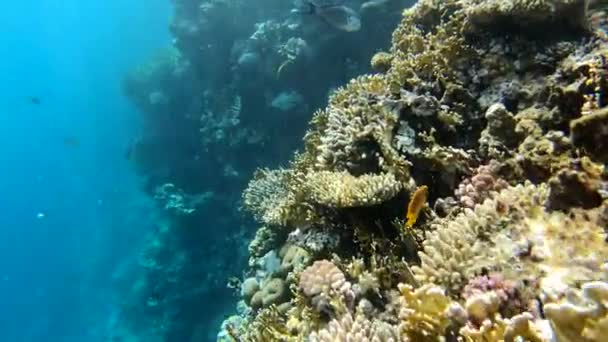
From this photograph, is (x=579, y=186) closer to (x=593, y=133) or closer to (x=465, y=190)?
(x=593, y=133)

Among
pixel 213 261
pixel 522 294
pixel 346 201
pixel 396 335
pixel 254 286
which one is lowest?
pixel 522 294

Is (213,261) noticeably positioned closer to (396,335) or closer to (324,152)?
(324,152)

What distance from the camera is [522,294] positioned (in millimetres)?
2094

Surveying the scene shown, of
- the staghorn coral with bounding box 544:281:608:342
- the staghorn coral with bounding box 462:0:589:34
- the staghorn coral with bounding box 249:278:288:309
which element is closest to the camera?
the staghorn coral with bounding box 544:281:608:342

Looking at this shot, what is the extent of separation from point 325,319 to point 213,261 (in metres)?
11.5

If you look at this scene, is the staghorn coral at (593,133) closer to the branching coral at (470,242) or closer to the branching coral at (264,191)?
the branching coral at (470,242)

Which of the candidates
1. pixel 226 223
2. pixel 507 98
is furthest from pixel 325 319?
pixel 226 223

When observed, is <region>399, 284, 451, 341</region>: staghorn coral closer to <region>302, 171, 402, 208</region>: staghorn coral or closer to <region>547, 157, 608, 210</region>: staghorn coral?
<region>547, 157, 608, 210</region>: staghorn coral

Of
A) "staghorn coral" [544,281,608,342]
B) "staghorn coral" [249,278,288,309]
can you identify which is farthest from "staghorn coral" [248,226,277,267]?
"staghorn coral" [544,281,608,342]

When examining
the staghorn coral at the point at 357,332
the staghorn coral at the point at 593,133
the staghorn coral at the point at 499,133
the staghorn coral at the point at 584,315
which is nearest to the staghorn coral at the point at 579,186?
the staghorn coral at the point at 593,133

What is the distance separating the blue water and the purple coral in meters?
22.1

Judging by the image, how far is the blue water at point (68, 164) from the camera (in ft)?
104

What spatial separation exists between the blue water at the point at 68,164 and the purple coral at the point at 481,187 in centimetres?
2209

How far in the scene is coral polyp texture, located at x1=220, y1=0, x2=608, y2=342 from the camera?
2.09m
